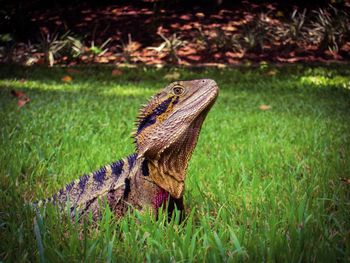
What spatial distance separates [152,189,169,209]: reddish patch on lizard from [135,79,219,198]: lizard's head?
0.03 m

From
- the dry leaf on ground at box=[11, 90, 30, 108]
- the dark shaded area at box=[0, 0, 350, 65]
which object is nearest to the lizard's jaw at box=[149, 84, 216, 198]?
the dry leaf on ground at box=[11, 90, 30, 108]

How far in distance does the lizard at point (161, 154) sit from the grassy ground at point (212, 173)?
0.47 feet

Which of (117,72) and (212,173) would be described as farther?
(117,72)

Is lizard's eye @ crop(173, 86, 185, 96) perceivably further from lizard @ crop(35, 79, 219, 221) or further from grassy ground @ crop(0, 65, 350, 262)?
grassy ground @ crop(0, 65, 350, 262)

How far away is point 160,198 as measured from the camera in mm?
2387

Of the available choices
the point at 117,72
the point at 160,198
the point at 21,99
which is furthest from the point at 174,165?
the point at 117,72

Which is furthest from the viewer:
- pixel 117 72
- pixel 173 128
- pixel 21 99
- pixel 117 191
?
pixel 117 72

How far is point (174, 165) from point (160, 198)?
7.3 inches

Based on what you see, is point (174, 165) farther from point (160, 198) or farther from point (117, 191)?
point (117, 191)

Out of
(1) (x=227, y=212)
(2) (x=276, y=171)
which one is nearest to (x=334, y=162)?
(2) (x=276, y=171)

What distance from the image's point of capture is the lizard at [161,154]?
2.31 meters

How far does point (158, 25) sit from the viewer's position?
13.1m

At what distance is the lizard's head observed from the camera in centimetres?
231

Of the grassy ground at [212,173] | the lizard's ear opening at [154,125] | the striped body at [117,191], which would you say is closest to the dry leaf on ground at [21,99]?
the grassy ground at [212,173]
